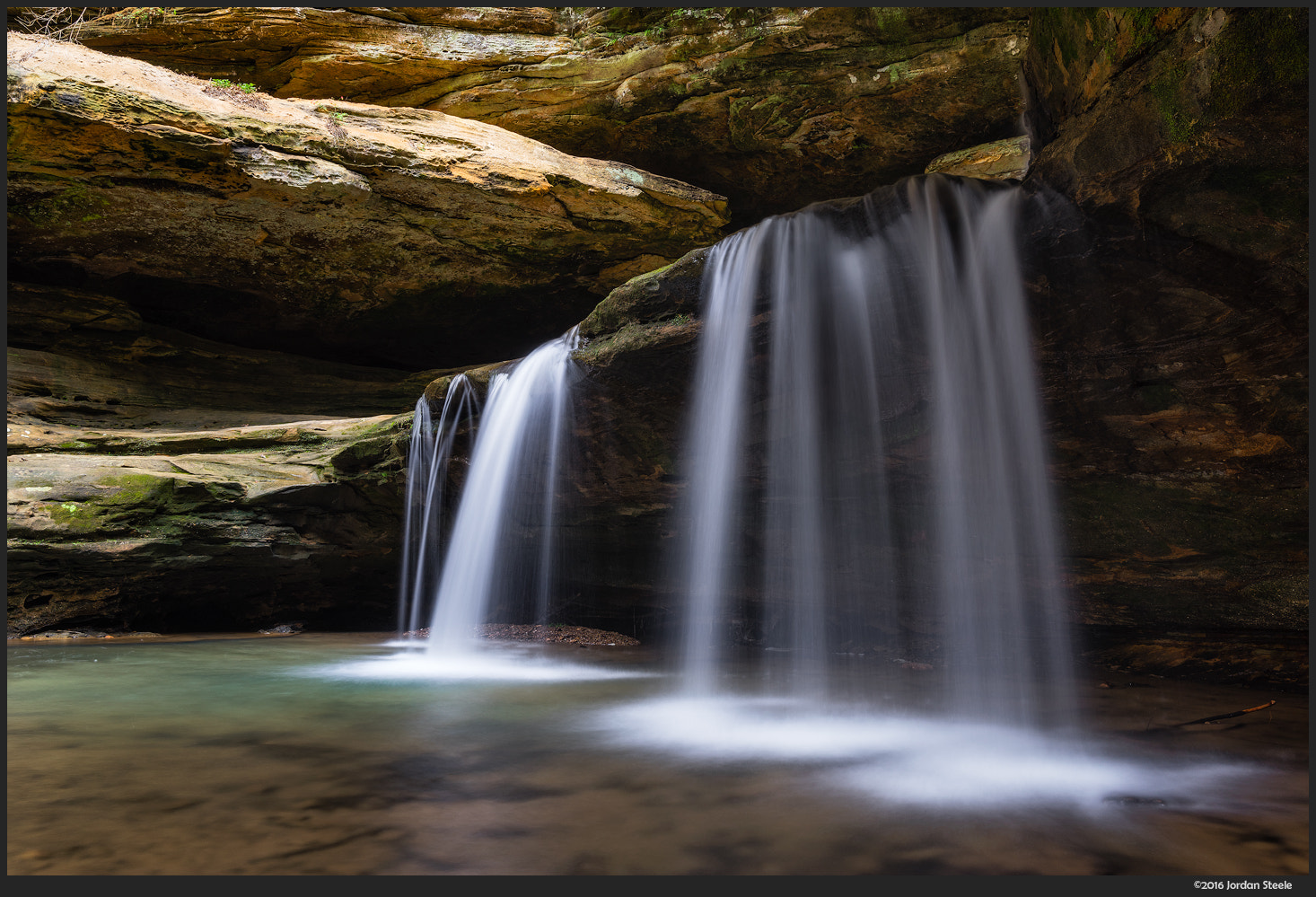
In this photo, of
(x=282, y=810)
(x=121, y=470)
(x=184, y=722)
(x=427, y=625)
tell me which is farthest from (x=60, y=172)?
(x=282, y=810)

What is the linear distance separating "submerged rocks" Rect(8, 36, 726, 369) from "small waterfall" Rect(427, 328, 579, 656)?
4.86 meters

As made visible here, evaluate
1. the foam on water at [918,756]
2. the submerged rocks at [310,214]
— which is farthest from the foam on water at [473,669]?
the submerged rocks at [310,214]

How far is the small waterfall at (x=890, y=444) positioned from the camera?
5.11 m

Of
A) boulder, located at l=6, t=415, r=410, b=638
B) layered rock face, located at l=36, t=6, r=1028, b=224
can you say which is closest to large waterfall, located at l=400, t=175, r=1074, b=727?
boulder, located at l=6, t=415, r=410, b=638

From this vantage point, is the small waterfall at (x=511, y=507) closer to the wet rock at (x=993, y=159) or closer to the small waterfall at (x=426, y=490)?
the small waterfall at (x=426, y=490)

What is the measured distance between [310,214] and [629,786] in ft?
36.6

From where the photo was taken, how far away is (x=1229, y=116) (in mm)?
3219

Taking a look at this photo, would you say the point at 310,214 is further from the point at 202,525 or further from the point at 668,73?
the point at 668,73

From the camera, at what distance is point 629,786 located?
3.21 meters

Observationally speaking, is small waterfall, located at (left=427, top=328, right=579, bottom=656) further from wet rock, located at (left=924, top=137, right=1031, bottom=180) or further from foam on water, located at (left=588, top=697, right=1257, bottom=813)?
wet rock, located at (left=924, top=137, right=1031, bottom=180)

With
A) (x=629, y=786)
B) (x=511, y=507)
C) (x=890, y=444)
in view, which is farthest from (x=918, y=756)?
(x=511, y=507)

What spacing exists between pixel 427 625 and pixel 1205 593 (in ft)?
32.4

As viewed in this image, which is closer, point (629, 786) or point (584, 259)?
point (629, 786)

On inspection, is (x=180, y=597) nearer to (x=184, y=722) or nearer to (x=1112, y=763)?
(x=184, y=722)
